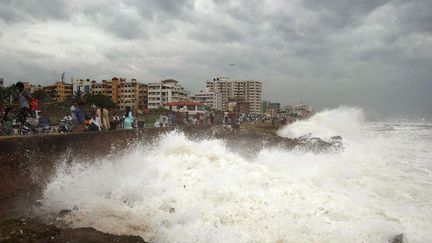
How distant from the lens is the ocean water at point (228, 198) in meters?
6.80

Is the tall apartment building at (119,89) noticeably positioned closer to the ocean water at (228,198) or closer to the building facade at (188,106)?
the building facade at (188,106)

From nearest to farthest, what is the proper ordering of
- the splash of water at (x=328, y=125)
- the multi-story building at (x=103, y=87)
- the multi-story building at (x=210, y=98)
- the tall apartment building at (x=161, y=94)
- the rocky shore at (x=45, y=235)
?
the rocky shore at (x=45, y=235)
the splash of water at (x=328, y=125)
the tall apartment building at (x=161, y=94)
the multi-story building at (x=103, y=87)
the multi-story building at (x=210, y=98)

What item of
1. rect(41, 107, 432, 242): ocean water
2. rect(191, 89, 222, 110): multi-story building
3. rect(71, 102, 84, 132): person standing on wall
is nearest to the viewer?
rect(41, 107, 432, 242): ocean water

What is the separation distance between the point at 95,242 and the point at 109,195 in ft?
10.4

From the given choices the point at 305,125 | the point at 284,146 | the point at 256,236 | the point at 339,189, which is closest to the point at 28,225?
the point at 256,236

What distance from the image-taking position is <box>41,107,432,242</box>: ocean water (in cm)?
680

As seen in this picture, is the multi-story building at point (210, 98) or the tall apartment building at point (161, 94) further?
the multi-story building at point (210, 98)

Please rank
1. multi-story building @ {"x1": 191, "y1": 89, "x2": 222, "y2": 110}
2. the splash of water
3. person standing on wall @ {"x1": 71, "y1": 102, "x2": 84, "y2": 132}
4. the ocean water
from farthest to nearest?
multi-story building @ {"x1": 191, "y1": 89, "x2": 222, "y2": 110}
the splash of water
person standing on wall @ {"x1": 71, "y1": 102, "x2": 84, "y2": 132}
the ocean water

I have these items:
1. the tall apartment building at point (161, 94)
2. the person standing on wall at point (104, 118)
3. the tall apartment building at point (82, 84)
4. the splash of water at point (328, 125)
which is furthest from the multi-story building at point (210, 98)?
the person standing on wall at point (104, 118)

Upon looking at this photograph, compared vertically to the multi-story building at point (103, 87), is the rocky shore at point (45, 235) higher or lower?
lower

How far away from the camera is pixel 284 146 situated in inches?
703

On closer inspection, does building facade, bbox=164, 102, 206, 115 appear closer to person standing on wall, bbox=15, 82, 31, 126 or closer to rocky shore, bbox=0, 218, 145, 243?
person standing on wall, bbox=15, 82, 31, 126

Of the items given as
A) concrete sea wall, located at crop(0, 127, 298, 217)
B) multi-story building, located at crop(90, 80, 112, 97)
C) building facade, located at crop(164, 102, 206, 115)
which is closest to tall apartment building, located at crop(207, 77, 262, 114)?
multi-story building, located at crop(90, 80, 112, 97)

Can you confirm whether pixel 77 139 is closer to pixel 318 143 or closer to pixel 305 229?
pixel 305 229
